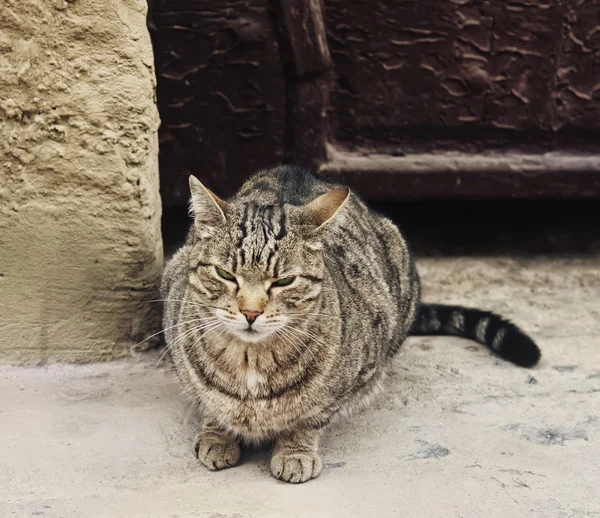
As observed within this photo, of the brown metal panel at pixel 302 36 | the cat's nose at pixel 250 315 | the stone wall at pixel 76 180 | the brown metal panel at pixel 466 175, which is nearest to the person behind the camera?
the cat's nose at pixel 250 315

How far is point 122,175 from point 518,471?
5.67ft

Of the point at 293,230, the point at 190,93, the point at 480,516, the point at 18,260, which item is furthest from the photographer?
the point at 190,93

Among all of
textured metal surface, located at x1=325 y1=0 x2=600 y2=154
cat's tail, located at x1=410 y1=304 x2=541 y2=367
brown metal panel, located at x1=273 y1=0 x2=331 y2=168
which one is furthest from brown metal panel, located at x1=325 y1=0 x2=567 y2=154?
cat's tail, located at x1=410 y1=304 x2=541 y2=367

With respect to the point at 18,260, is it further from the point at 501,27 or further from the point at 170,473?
the point at 501,27

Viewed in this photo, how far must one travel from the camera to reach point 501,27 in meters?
4.20

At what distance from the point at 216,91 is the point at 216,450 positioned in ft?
5.79

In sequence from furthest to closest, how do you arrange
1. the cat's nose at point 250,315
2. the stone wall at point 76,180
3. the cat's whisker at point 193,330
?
the stone wall at point 76,180, the cat's whisker at point 193,330, the cat's nose at point 250,315

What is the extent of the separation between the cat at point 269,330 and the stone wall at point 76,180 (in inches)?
13.2

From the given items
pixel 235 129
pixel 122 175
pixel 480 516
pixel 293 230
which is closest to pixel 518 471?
pixel 480 516

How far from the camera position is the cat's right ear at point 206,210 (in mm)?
2830

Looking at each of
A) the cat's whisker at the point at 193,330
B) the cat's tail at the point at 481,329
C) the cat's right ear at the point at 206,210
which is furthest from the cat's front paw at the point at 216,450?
the cat's tail at the point at 481,329

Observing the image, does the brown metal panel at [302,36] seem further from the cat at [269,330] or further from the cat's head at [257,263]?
the cat's head at [257,263]

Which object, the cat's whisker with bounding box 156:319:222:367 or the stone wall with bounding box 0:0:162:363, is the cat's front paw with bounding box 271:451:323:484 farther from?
the stone wall with bounding box 0:0:162:363

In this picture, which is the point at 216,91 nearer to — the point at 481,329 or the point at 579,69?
the point at 481,329
